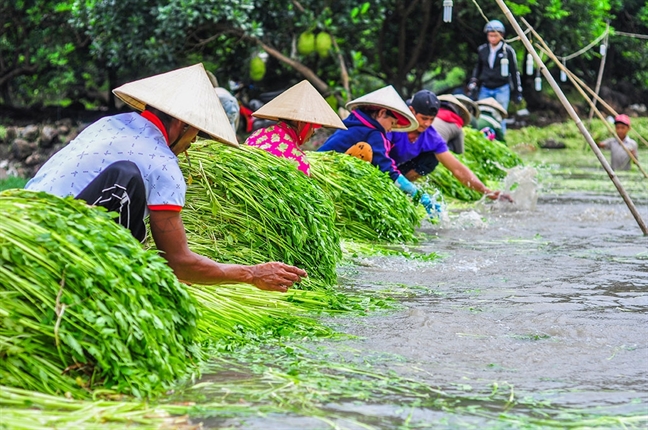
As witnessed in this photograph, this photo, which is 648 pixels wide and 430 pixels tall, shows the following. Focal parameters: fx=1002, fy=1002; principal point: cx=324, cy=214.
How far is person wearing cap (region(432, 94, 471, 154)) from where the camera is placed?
10211 millimetres

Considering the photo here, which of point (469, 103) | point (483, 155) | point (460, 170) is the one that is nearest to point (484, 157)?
point (483, 155)

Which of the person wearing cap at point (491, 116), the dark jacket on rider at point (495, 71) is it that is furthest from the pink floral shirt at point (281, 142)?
the dark jacket on rider at point (495, 71)

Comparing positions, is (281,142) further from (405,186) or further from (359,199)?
(405,186)

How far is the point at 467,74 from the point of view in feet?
68.9

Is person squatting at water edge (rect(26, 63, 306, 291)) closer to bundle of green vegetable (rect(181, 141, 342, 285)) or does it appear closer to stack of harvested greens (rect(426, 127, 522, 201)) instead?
bundle of green vegetable (rect(181, 141, 342, 285))

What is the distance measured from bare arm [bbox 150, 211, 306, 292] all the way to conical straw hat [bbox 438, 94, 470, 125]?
21.1ft

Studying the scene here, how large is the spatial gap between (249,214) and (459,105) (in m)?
5.66

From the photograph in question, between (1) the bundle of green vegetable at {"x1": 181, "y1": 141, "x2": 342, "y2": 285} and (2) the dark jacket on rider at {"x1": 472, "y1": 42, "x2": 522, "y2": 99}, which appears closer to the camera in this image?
(1) the bundle of green vegetable at {"x1": 181, "y1": 141, "x2": 342, "y2": 285}

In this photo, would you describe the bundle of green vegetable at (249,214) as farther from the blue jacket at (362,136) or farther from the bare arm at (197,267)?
the blue jacket at (362,136)

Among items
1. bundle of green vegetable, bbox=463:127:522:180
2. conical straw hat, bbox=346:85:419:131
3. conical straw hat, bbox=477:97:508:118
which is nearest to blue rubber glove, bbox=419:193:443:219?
conical straw hat, bbox=346:85:419:131

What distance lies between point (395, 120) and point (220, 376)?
15.8 feet

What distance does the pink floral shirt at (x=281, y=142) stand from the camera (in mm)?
6375

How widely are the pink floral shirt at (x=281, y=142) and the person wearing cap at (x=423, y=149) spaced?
84.2 inches

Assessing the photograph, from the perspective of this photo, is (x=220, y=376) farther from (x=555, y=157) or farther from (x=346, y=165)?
(x=555, y=157)
